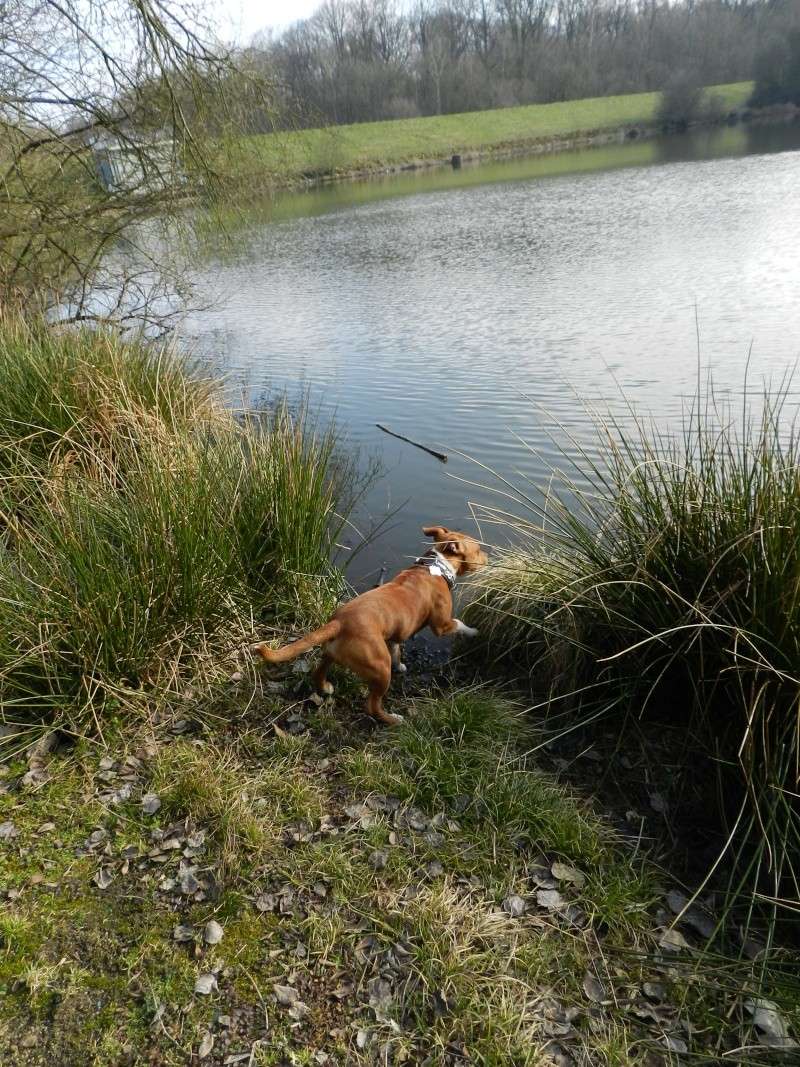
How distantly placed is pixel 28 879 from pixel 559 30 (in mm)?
107519

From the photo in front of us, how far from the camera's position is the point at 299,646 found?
130 inches

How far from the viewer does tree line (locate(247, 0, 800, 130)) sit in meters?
62.5

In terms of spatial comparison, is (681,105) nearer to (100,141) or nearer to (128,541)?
(100,141)

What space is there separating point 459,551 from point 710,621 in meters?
1.94

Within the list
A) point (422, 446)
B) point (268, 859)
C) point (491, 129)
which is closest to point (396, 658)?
point (268, 859)

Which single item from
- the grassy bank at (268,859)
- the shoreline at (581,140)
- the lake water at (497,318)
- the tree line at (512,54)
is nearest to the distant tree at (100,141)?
the lake water at (497,318)

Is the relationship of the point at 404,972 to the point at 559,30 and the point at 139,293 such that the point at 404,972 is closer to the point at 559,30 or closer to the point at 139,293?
the point at 139,293

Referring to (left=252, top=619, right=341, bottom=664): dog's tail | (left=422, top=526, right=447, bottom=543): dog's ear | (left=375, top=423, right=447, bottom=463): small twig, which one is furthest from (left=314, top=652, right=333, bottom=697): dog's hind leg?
(left=375, top=423, right=447, bottom=463): small twig

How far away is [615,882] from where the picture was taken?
8.64 feet

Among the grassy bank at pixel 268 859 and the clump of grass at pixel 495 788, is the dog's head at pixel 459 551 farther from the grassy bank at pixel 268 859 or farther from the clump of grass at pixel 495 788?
the clump of grass at pixel 495 788

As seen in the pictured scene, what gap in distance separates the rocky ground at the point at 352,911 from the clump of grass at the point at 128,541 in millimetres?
382

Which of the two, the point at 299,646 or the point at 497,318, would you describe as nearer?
the point at 299,646

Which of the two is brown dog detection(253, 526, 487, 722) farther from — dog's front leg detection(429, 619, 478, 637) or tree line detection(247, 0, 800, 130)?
tree line detection(247, 0, 800, 130)

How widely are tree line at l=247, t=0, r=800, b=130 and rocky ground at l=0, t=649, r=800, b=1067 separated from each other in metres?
62.8
